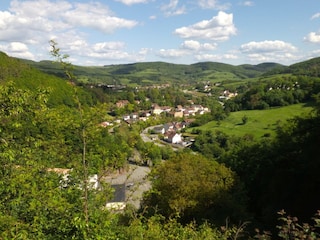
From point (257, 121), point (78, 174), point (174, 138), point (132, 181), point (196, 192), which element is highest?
point (78, 174)

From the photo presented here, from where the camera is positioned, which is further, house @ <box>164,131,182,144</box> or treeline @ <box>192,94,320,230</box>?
house @ <box>164,131,182,144</box>

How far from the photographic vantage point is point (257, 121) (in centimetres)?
6756

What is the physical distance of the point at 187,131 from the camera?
78938 mm

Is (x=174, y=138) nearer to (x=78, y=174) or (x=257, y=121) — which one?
(x=257, y=121)

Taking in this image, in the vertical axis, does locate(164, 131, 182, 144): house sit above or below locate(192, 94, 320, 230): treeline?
below

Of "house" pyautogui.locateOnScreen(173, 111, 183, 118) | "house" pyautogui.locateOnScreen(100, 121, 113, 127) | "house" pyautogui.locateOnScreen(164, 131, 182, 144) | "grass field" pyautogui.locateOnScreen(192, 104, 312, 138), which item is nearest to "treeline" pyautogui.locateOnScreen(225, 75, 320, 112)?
"grass field" pyautogui.locateOnScreen(192, 104, 312, 138)

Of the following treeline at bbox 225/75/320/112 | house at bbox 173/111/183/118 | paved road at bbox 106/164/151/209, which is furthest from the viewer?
house at bbox 173/111/183/118

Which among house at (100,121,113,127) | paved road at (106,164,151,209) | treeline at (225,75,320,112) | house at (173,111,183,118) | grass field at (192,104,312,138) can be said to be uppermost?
house at (100,121,113,127)

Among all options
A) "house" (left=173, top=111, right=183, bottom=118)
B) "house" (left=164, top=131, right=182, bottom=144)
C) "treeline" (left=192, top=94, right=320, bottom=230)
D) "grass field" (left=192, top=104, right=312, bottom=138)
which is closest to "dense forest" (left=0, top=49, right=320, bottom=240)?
"treeline" (left=192, top=94, right=320, bottom=230)

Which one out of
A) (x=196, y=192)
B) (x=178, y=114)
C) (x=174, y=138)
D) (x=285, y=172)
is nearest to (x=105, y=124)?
(x=196, y=192)

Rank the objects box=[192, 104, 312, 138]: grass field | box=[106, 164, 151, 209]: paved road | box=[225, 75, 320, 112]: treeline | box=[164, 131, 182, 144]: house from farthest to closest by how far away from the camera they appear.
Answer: box=[225, 75, 320, 112]: treeline, box=[164, 131, 182, 144]: house, box=[192, 104, 312, 138]: grass field, box=[106, 164, 151, 209]: paved road

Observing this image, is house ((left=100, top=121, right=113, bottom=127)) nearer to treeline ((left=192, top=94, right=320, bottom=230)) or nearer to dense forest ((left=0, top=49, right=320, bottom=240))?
dense forest ((left=0, top=49, right=320, bottom=240))

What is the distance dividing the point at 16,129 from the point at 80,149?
1.24 metres

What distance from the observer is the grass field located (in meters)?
61.3
